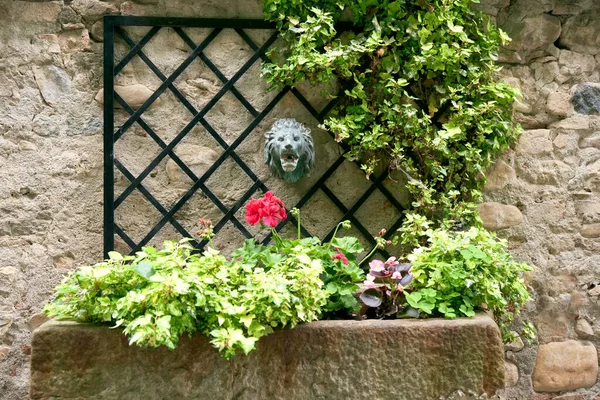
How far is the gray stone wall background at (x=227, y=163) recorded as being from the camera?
3207 mm

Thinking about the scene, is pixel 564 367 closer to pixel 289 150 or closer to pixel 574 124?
pixel 574 124

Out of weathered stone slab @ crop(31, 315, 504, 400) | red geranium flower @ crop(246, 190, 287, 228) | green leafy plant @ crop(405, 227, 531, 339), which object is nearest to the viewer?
weathered stone slab @ crop(31, 315, 504, 400)

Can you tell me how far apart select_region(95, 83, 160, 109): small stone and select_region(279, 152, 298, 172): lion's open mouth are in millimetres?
687

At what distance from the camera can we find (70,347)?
2396 millimetres

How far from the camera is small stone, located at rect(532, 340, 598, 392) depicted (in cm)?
329

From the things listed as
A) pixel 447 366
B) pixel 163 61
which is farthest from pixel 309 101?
pixel 447 366

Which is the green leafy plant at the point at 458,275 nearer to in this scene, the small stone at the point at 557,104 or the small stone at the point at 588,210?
the small stone at the point at 588,210

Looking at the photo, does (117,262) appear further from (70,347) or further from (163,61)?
(163,61)

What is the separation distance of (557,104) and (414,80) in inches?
26.3

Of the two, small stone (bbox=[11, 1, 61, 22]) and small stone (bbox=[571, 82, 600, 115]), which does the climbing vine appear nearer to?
small stone (bbox=[571, 82, 600, 115])

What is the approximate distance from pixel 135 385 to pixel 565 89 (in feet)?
7.49

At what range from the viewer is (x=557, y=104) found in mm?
3369

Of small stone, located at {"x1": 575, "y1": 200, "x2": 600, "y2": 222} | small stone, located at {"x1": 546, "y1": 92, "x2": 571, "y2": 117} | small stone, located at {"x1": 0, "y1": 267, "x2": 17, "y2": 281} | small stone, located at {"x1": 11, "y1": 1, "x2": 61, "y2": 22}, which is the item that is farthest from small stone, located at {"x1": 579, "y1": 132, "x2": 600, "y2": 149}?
small stone, located at {"x1": 0, "y1": 267, "x2": 17, "y2": 281}

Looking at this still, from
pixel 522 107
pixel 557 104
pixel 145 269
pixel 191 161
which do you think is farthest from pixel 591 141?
pixel 145 269
